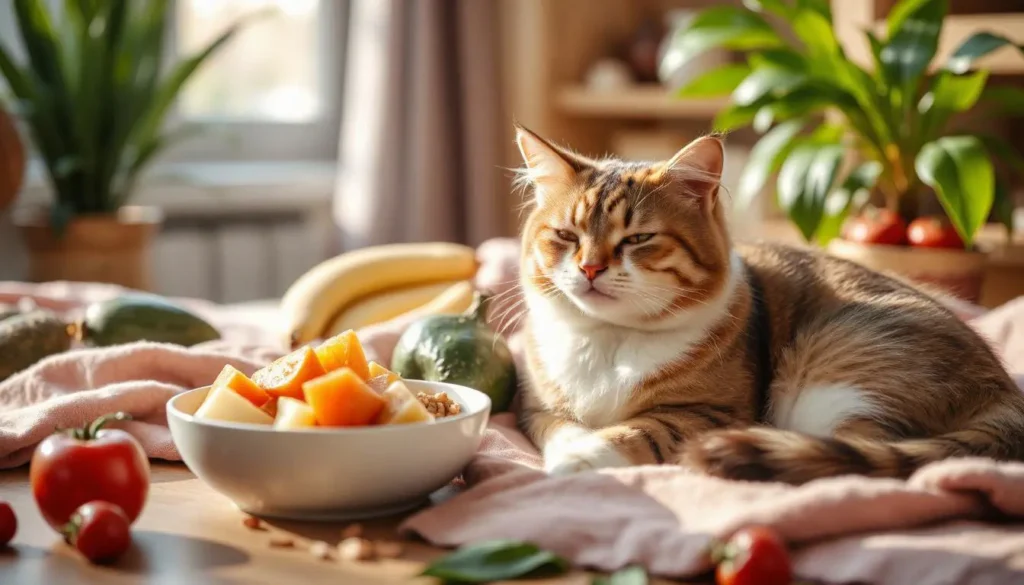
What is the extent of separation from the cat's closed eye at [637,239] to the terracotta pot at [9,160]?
2112 millimetres

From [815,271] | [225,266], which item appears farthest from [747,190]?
[225,266]

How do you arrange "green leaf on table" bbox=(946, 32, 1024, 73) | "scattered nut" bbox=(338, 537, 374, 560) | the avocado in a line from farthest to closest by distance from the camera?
"green leaf on table" bbox=(946, 32, 1024, 73), the avocado, "scattered nut" bbox=(338, 537, 374, 560)

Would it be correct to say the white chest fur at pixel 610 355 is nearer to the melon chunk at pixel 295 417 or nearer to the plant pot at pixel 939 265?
the melon chunk at pixel 295 417

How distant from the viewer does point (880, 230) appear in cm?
252

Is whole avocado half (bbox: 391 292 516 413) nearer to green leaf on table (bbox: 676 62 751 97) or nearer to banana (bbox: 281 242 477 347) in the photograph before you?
banana (bbox: 281 242 477 347)

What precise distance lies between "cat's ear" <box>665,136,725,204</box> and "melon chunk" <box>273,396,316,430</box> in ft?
1.87

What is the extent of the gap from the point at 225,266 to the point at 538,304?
8.64 ft

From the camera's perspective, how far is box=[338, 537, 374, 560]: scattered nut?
1022 millimetres

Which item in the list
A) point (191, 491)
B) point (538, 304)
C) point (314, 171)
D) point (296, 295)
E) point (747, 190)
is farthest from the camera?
point (314, 171)

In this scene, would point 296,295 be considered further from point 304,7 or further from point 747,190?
point 304,7

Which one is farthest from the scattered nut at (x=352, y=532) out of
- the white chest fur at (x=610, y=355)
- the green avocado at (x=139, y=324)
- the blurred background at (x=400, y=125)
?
the blurred background at (x=400, y=125)

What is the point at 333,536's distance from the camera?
110 centimetres

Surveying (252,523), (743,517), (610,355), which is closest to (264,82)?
(610,355)

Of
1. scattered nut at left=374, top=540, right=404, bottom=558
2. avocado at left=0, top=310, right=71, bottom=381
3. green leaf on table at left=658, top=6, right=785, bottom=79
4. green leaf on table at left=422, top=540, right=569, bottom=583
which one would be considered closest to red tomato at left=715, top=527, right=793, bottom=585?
green leaf on table at left=422, top=540, right=569, bottom=583
